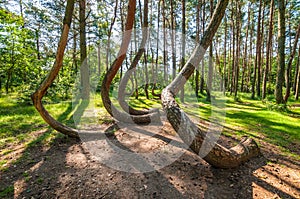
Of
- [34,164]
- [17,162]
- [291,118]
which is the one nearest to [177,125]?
[34,164]

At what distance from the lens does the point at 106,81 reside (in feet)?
16.7

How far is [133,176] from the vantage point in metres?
2.71

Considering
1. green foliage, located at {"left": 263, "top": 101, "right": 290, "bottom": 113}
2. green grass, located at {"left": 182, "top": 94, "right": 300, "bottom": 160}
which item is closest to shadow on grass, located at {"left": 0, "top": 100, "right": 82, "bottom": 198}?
green grass, located at {"left": 182, "top": 94, "right": 300, "bottom": 160}

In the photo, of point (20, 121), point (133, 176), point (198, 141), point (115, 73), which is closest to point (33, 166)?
point (133, 176)

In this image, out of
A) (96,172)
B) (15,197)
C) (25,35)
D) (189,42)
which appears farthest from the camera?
(189,42)

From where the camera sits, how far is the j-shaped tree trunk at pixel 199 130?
2.57 meters

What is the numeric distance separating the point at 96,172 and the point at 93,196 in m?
0.57

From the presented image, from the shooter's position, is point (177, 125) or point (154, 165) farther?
point (154, 165)

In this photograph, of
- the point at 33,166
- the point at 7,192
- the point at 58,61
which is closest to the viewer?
the point at 7,192

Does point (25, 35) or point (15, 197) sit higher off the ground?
point (25, 35)

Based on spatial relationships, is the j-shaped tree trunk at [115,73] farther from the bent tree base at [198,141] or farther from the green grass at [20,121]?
the bent tree base at [198,141]

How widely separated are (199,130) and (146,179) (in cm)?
114

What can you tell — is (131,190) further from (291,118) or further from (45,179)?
(291,118)

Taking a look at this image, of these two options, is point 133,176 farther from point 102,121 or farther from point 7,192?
point 102,121
